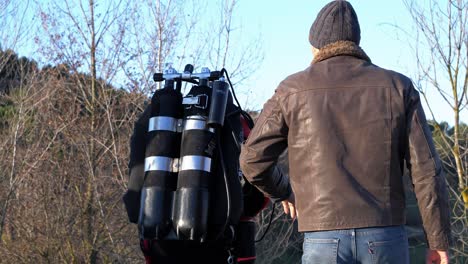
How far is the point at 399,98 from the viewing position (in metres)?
2.83

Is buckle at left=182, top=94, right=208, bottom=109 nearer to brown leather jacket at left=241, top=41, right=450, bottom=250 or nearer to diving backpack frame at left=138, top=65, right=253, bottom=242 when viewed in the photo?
diving backpack frame at left=138, top=65, right=253, bottom=242

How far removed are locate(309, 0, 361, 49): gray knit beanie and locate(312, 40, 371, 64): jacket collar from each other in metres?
0.04

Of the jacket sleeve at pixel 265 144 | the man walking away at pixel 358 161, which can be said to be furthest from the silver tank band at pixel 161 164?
the man walking away at pixel 358 161

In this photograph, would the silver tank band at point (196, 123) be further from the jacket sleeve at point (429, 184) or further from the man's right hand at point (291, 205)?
the jacket sleeve at point (429, 184)

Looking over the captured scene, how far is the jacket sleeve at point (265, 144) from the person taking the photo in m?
2.98

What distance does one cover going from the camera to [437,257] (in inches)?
111

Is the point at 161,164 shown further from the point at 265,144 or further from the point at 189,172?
the point at 265,144

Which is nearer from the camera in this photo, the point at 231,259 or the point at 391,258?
the point at 391,258

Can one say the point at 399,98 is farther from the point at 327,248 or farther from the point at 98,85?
the point at 98,85

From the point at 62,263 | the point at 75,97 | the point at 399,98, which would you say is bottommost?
the point at 62,263

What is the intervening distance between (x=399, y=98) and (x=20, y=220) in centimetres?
649

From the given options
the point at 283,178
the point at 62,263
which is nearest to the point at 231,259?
the point at 283,178

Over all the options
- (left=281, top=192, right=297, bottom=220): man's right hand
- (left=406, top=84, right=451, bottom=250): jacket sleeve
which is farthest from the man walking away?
(left=281, top=192, right=297, bottom=220): man's right hand

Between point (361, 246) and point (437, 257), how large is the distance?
1.04 ft
